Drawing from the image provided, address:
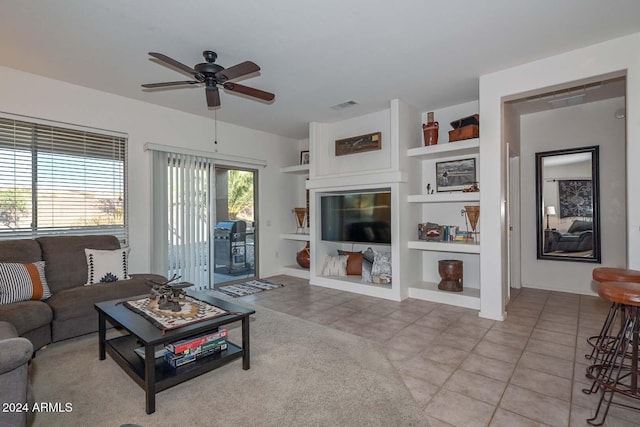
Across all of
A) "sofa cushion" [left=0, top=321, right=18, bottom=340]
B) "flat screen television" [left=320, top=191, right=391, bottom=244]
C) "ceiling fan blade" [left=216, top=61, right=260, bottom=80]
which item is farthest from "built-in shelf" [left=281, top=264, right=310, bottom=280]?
"sofa cushion" [left=0, top=321, right=18, bottom=340]

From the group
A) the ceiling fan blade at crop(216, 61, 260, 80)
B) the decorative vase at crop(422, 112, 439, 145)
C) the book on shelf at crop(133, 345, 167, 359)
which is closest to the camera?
the book on shelf at crop(133, 345, 167, 359)

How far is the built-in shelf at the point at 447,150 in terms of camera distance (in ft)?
12.8

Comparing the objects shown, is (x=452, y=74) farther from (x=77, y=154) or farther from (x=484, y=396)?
(x=77, y=154)

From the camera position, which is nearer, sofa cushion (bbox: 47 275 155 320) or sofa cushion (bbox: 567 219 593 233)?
sofa cushion (bbox: 47 275 155 320)

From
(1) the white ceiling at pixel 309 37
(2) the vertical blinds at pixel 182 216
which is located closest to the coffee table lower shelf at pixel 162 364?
(2) the vertical blinds at pixel 182 216

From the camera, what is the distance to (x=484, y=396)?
82.6 inches

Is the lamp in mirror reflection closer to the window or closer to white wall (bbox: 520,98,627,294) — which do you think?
white wall (bbox: 520,98,627,294)

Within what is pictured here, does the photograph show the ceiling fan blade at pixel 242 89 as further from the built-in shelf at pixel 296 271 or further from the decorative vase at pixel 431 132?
the built-in shelf at pixel 296 271

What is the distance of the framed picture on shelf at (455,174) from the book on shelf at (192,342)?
143 inches

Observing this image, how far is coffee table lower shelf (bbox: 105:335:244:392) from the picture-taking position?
2.05m

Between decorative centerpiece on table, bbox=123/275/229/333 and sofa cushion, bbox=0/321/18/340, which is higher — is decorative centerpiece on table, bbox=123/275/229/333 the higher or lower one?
the higher one

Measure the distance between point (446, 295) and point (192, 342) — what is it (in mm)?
3166

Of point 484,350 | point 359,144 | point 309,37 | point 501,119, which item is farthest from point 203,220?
point 501,119

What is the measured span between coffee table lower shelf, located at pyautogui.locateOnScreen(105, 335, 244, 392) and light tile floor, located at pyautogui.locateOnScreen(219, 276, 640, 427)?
133 cm
